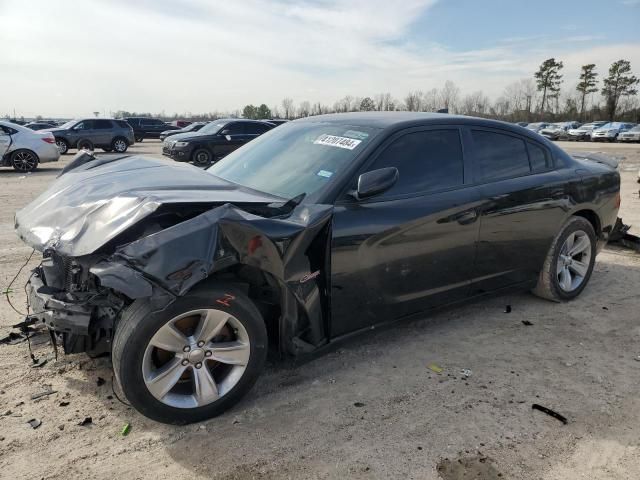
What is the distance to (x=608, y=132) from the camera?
40.0 meters

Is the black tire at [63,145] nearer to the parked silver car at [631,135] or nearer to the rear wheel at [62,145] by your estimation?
the rear wheel at [62,145]

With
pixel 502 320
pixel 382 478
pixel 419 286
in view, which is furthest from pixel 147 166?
pixel 502 320

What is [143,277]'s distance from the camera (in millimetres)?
2385

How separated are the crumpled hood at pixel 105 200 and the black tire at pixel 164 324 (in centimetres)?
44

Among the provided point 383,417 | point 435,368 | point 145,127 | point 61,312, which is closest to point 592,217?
point 435,368

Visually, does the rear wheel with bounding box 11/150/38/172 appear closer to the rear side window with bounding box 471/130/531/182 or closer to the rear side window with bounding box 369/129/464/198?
the rear side window with bounding box 369/129/464/198

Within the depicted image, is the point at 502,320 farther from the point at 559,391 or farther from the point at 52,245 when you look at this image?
the point at 52,245

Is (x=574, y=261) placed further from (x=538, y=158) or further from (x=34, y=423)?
(x=34, y=423)

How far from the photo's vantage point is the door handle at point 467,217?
360cm

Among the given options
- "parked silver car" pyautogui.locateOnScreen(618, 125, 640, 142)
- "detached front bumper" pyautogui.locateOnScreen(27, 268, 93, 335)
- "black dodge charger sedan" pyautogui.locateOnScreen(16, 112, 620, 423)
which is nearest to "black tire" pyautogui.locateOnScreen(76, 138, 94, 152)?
"black dodge charger sedan" pyautogui.locateOnScreen(16, 112, 620, 423)

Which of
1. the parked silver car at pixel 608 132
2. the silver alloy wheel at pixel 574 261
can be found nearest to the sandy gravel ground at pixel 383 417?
the silver alloy wheel at pixel 574 261

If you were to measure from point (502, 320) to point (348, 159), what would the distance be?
6.81 feet

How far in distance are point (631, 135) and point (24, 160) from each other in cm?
4063

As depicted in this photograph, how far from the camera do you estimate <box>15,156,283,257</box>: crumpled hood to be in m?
2.59
